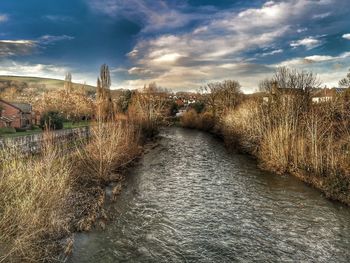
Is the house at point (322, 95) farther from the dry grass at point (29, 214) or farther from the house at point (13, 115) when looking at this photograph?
the house at point (13, 115)

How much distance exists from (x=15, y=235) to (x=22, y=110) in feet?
184

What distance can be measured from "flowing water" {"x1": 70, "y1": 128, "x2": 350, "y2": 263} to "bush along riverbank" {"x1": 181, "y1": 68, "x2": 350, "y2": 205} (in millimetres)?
1000

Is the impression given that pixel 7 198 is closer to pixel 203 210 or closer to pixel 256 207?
pixel 203 210

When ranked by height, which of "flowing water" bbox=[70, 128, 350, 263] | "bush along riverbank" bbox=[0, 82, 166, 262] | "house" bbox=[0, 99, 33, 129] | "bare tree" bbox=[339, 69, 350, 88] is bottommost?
"flowing water" bbox=[70, 128, 350, 263]

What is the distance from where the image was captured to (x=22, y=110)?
56.0 m

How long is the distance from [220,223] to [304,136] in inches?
408

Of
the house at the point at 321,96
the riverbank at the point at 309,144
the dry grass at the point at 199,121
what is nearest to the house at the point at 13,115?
the dry grass at the point at 199,121

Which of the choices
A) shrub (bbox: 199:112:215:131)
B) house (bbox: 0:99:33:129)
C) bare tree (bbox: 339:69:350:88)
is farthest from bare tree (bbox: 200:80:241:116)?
house (bbox: 0:99:33:129)

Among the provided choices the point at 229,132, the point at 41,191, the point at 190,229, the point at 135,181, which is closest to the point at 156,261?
the point at 190,229

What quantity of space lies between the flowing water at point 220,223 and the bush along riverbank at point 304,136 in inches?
39.4

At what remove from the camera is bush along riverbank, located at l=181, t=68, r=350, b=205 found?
14.6m

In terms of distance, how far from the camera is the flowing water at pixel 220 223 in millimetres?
9258

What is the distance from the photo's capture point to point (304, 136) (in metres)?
18.8

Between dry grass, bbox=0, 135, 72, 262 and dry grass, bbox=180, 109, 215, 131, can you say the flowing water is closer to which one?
dry grass, bbox=0, 135, 72, 262
